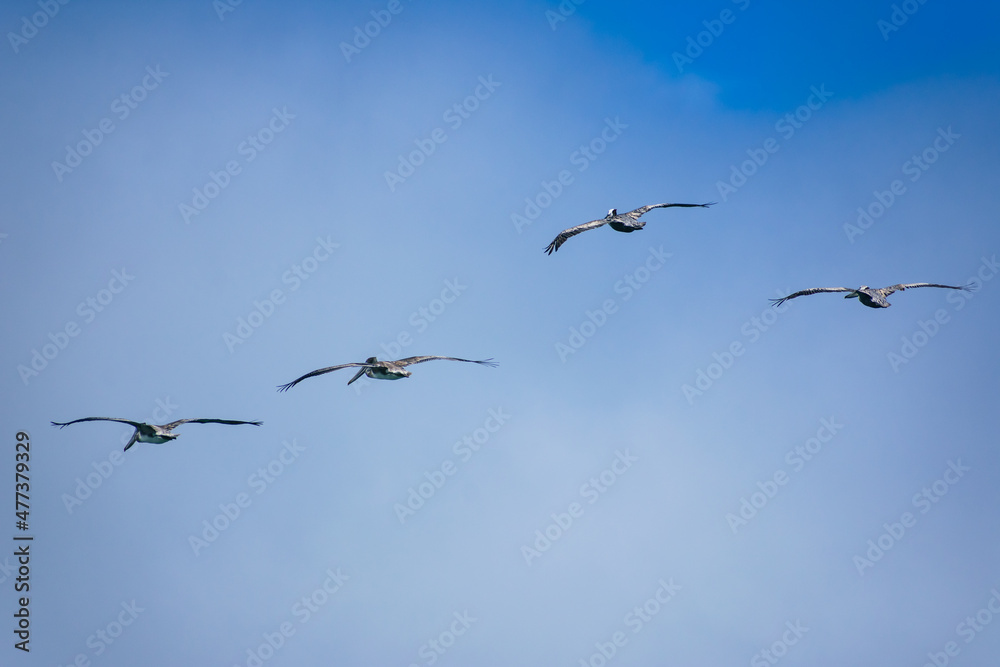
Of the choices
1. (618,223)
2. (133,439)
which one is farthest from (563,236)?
(133,439)

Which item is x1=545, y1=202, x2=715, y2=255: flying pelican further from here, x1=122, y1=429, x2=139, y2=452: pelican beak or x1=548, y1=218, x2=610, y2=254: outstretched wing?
x1=122, y1=429, x2=139, y2=452: pelican beak

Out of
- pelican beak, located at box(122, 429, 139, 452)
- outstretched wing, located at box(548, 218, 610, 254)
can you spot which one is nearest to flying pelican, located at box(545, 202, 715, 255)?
outstretched wing, located at box(548, 218, 610, 254)

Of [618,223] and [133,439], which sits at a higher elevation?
[618,223]

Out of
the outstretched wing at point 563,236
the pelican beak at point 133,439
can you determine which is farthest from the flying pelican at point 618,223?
the pelican beak at point 133,439

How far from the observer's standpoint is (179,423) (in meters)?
65.8

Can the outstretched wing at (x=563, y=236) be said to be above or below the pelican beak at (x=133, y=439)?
above

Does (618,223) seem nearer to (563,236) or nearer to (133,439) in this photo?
(563,236)

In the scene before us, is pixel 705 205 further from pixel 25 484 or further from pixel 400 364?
pixel 25 484

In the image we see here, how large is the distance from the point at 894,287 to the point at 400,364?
21364mm

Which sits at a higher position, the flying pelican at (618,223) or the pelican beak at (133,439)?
the flying pelican at (618,223)

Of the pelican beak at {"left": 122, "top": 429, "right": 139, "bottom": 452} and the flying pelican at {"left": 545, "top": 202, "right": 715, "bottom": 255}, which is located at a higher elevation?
the flying pelican at {"left": 545, "top": 202, "right": 715, "bottom": 255}

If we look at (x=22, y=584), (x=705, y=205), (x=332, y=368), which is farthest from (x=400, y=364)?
(x=22, y=584)

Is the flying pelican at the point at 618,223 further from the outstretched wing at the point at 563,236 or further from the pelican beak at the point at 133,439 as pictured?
the pelican beak at the point at 133,439

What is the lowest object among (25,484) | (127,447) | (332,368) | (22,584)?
(22,584)
